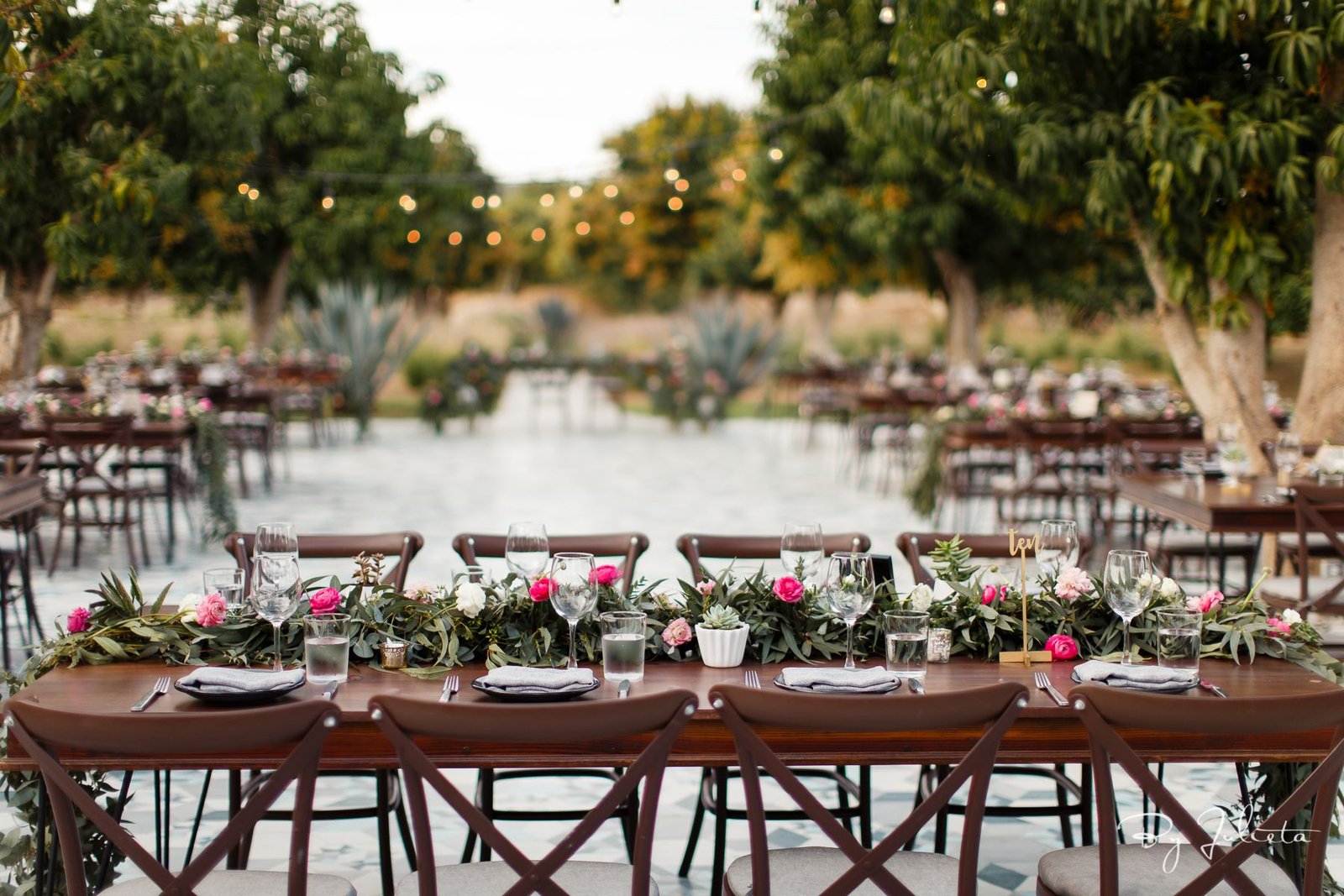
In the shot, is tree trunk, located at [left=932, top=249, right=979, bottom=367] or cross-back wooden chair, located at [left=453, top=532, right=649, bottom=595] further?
Result: tree trunk, located at [left=932, top=249, right=979, bottom=367]

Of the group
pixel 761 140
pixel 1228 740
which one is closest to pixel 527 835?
pixel 1228 740

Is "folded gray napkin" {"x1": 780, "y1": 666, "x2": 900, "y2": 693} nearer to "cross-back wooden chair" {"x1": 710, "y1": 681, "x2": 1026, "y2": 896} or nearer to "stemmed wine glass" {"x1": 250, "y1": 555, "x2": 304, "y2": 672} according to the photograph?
"cross-back wooden chair" {"x1": 710, "y1": 681, "x2": 1026, "y2": 896}

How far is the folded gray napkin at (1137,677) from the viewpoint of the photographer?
245 cm

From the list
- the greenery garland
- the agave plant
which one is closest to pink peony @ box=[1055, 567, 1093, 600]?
the greenery garland

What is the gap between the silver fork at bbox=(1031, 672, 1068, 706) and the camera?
2.37 metres

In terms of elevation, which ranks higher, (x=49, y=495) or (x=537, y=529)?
(x=537, y=529)

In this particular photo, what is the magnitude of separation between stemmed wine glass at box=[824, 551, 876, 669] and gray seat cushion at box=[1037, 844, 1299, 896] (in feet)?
1.72

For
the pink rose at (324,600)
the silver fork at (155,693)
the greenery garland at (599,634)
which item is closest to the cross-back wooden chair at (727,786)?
the greenery garland at (599,634)

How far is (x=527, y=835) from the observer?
3.70 metres

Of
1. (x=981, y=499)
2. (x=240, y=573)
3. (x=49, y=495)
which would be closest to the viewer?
(x=240, y=573)

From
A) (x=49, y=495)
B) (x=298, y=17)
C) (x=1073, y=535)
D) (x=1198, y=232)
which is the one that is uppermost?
(x=298, y=17)

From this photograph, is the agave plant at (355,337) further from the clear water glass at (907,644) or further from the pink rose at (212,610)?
the clear water glass at (907,644)

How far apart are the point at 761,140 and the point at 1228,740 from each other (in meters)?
12.9

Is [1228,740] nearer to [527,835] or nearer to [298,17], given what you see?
[527,835]
